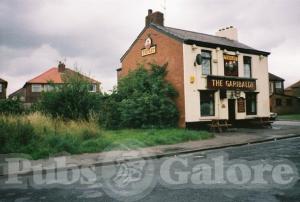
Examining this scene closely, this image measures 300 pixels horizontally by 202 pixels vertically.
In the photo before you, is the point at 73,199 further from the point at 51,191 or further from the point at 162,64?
the point at 162,64

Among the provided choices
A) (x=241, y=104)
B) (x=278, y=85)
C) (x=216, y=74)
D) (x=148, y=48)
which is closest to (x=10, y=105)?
(x=148, y=48)

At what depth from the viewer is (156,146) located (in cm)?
1362

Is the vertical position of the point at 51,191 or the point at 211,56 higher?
the point at 211,56

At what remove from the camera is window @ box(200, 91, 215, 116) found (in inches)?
856

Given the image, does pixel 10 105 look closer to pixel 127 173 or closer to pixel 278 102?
pixel 127 173

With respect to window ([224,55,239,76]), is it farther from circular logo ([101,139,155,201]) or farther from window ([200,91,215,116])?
circular logo ([101,139,155,201])

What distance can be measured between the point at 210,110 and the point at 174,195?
16.7 metres

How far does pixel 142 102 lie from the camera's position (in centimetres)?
2038

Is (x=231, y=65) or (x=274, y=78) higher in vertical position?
(x=274, y=78)

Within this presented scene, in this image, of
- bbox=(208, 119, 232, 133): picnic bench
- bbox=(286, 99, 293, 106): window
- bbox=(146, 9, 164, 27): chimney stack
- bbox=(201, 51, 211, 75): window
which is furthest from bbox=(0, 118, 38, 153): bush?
bbox=(286, 99, 293, 106): window

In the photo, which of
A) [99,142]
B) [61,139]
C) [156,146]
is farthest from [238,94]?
[61,139]

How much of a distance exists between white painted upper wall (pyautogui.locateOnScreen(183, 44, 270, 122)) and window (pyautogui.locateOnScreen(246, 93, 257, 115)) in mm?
308

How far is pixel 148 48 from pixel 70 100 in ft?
27.1

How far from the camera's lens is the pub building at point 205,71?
21.0 m
